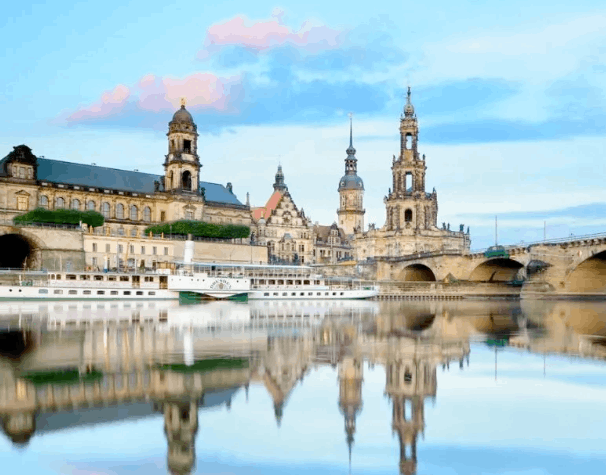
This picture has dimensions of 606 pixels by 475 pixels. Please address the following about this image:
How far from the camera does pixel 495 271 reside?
77625mm

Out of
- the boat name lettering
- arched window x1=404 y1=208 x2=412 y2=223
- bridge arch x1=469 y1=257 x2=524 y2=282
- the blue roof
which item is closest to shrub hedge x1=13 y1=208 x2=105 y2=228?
the blue roof

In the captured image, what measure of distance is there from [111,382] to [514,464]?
26.4 ft

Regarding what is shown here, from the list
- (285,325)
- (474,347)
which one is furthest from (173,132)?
(474,347)

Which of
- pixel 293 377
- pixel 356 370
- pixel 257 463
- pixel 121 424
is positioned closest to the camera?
pixel 257 463

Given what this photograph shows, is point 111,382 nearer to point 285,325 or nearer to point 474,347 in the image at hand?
point 474,347

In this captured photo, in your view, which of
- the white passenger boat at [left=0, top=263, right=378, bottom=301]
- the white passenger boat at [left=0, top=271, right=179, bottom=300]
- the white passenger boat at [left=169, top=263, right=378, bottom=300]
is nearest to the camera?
the white passenger boat at [left=0, top=271, right=179, bottom=300]

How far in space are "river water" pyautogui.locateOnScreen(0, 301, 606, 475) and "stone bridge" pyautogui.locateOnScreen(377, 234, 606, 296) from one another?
36.5 meters

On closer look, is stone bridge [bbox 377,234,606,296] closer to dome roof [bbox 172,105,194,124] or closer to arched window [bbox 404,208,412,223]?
arched window [bbox 404,208,412,223]

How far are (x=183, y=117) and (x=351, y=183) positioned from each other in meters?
55.2

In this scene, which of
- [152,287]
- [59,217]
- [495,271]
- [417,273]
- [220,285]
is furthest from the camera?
[417,273]

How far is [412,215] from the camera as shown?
102062 mm

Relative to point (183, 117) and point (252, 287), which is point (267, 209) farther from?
point (252, 287)

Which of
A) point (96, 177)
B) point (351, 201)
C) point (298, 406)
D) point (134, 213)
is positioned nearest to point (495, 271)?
point (134, 213)

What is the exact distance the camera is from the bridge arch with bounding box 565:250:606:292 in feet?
191
